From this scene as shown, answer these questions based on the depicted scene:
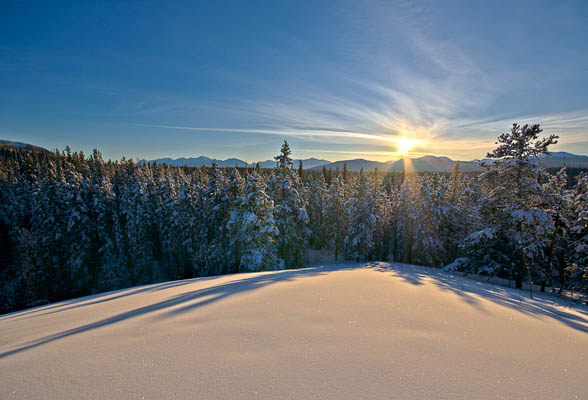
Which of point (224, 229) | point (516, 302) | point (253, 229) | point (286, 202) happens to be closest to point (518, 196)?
point (516, 302)

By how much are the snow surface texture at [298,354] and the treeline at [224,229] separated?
1462 centimetres

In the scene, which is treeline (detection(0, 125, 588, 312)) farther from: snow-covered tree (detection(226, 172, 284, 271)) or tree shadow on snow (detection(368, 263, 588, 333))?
tree shadow on snow (detection(368, 263, 588, 333))

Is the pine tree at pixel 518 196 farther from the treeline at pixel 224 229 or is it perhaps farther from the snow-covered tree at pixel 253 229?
the snow-covered tree at pixel 253 229

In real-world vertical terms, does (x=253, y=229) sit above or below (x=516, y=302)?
below

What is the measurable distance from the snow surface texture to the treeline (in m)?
14.6

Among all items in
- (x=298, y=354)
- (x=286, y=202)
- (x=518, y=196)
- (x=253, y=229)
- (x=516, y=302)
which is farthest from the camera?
(x=286, y=202)

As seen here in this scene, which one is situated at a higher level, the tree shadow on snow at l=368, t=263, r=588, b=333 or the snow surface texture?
the snow surface texture

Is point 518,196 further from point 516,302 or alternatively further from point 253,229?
point 253,229

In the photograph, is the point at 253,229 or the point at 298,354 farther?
the point at 253,229

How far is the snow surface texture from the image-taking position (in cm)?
219

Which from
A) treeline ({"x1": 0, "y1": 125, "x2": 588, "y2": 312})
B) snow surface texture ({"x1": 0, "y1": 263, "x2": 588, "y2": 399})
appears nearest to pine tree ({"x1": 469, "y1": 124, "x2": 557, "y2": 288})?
treeline ({"x1": 0, "y1": 125, "x2": 588, "y2": 312})

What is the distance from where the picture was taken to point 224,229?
914 inches

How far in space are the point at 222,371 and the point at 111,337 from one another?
2093mm

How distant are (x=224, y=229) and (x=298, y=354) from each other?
21701 mm
